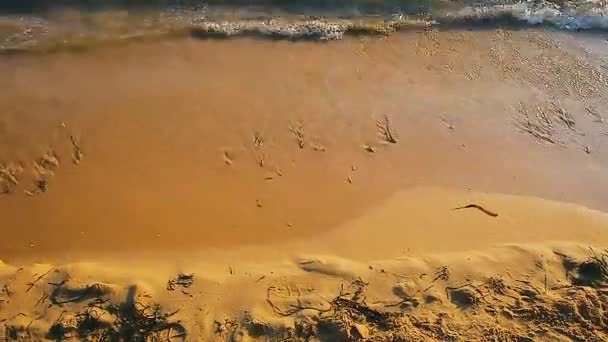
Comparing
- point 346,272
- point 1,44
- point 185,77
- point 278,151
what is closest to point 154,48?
point 185,77

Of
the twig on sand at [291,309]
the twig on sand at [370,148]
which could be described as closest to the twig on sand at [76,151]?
the twig on sand at [291,309]

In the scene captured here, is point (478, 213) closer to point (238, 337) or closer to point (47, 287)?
point (238, 337)

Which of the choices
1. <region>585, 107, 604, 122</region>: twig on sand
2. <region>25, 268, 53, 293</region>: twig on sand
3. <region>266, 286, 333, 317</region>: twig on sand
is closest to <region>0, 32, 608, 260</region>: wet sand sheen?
<region>585, 107, 604, 122</region>: twig on sand

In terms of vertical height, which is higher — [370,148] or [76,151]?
[76,151]

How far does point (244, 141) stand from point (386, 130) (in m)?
1.51

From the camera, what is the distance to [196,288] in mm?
4105

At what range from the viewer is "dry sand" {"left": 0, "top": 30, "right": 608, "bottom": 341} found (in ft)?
13.0

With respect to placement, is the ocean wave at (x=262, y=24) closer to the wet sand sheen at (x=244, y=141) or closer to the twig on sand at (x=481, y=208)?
the wet sand sheen at (x=244, y=141)

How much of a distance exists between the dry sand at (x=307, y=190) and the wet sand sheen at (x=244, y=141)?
22 mm

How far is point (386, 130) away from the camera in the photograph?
5.86 metres

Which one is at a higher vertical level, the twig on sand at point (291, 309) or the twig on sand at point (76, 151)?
the twig on sand at point (76, 151)

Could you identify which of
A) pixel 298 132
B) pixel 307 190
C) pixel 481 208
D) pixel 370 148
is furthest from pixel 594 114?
pixel 307 190

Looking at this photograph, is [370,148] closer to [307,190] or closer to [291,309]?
[307,190]

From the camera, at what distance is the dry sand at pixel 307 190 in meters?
3.96
